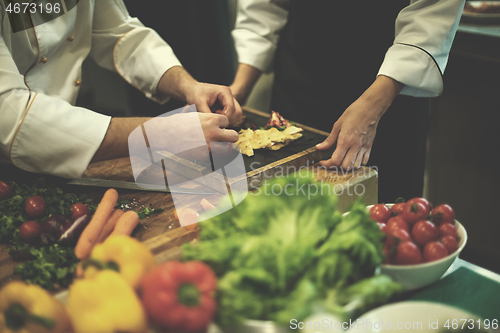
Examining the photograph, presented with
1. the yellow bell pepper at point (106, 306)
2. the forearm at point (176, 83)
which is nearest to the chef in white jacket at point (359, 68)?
the forearm at point (176, 83)

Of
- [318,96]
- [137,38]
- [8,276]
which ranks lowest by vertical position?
[8,276]

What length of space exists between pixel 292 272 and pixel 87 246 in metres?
0.57

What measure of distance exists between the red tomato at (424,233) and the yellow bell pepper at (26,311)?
697mm

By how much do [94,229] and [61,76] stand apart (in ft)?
2.61

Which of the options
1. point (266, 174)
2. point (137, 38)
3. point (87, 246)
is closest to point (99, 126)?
point (87, 246)

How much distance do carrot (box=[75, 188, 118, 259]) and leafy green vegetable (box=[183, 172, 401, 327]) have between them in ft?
1.19

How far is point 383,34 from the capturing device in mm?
1502

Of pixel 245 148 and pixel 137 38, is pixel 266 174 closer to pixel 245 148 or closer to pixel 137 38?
pixel 245 148

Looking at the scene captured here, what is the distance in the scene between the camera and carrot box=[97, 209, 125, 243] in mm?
1014

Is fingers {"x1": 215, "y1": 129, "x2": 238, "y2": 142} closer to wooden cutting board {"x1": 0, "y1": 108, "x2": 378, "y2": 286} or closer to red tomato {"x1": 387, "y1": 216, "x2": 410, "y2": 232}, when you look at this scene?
wooden cutting board {"x1": 0, "y1": 108, "x2": 378, "y2": 286}

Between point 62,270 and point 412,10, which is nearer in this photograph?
point 62,270

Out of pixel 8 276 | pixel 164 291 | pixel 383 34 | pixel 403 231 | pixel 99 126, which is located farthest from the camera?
pixel 383 34

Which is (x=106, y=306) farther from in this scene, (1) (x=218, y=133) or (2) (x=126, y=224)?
(1) (x=218, y=133)

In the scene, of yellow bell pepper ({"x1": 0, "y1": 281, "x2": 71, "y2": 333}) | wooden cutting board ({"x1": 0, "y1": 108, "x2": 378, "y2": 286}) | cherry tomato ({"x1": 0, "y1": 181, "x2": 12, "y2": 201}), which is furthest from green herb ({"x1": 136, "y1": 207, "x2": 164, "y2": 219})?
yellow bell pepper ({"x1": 0, "y1": 281, "x2": 71, "y2": 333})
